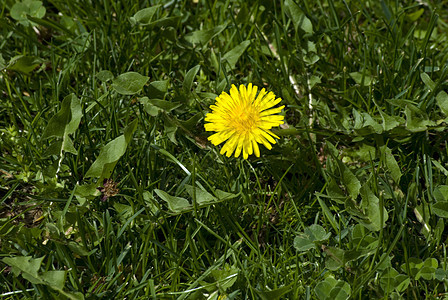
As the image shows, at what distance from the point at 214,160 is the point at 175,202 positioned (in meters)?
0.37

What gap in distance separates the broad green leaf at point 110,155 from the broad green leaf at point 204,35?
883 millimetres

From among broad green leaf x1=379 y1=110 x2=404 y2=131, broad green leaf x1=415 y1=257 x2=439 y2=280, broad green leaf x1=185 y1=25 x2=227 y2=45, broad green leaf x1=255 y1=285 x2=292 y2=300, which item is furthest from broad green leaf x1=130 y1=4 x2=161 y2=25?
broad green leaf x1=415 y1=257 x2=439 y2=280

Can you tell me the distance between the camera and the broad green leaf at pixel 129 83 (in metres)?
2.80

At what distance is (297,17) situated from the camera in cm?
318

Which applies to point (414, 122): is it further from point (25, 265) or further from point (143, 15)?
point (25, 265)

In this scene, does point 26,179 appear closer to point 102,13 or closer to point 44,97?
point 44,97

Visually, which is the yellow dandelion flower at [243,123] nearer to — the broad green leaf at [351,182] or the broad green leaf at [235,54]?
the broad green leaf at [351,182]

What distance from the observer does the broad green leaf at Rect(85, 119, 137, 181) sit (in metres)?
2.56

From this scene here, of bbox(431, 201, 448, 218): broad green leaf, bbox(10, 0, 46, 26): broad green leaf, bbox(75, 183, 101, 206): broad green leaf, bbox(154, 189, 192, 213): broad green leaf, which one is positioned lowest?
bbox(431, 201, 448, 218): broad green leaf

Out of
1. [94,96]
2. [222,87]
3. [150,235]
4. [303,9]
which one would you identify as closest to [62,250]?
[150,235]

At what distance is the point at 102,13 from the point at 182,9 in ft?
1.63

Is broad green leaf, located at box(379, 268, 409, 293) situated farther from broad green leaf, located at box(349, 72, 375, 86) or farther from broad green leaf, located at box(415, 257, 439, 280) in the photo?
broad green leaf, located at box(349, 72, 375, 86)

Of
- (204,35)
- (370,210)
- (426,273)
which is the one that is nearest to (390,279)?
(426,273)

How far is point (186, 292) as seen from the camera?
236 cm
